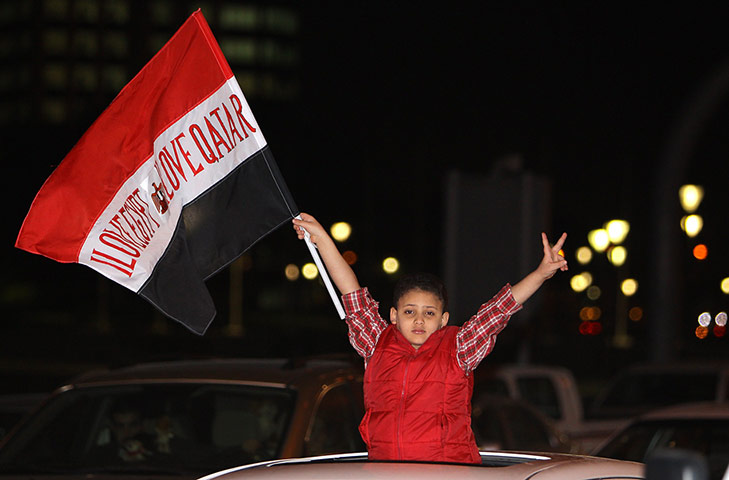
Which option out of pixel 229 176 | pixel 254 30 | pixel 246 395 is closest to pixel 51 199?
pixel 229 176

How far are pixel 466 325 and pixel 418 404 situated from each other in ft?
→ 1.31

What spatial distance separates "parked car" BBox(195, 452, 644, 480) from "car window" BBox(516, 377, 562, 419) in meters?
10.5

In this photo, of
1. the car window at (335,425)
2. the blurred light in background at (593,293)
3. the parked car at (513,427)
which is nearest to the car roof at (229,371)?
the car window at (335,425)

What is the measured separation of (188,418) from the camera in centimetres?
703

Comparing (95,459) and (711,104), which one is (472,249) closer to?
(711,104)

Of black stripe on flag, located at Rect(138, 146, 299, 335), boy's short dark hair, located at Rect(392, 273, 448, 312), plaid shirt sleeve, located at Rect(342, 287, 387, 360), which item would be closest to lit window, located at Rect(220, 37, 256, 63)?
black stripe on flag, located at Rect(138, 146, 299, 335)

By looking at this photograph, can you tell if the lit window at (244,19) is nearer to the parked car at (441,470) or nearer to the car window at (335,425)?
the car window at (335,425)

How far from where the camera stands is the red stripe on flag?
5.61 m

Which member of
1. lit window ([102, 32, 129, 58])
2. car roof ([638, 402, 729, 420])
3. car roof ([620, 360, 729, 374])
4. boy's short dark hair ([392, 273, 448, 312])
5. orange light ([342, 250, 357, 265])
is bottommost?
car roof ([638, 402, 729, 420])

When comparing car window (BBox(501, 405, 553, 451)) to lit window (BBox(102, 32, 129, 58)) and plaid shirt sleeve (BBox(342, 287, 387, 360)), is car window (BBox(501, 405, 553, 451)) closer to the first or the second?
plaid shirt sleeve (BBox(342, 287, 387, 360))

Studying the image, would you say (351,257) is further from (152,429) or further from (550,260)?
(550,260)

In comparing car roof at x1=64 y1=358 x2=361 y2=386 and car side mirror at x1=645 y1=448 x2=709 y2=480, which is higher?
car roof at x1=64 y1=358 x2=361 y2=386

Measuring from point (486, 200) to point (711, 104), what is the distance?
116 inches

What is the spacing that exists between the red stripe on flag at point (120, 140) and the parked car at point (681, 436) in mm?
3795
